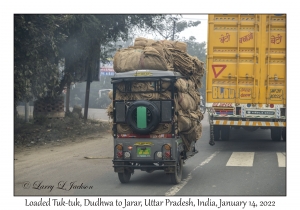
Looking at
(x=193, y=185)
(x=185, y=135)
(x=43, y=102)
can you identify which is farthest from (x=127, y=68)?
(x=43, y=102)

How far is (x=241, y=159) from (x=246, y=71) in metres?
2.93

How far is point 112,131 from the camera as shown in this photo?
9.55 m

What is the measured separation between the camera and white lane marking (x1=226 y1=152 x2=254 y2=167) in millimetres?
12242

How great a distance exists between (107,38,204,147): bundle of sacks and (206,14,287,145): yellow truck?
3.92m

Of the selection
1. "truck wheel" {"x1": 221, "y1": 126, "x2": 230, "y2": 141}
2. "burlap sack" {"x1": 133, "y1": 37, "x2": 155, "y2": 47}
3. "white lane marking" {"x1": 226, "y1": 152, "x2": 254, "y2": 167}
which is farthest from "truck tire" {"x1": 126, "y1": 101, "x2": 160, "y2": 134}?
"truck wheel" {"x1": 221, "y1": 126, "x2": 230, "y2": 141}

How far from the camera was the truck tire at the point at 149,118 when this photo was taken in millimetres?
8906

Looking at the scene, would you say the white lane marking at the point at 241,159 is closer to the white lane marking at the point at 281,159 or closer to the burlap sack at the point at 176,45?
the white lane marking at the point at 281,159

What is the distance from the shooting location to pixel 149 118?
9.02 meters

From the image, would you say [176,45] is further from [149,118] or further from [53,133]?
[53,133]

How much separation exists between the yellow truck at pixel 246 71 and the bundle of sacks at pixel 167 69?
154 inches

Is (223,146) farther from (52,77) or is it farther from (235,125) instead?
(52,77)

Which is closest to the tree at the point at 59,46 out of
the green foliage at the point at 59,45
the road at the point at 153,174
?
the green foliage at the point at 59,45

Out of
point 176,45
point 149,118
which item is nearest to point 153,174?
point 149,118

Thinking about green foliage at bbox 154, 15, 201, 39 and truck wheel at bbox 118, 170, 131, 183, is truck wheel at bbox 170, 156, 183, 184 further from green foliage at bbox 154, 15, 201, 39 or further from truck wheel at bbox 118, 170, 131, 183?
green foliage at bbox 154, 15, 201, 39
